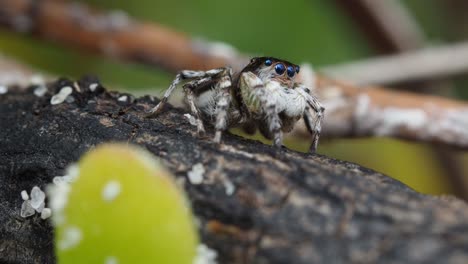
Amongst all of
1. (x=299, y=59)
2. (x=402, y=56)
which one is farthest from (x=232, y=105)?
(x=299, y=59)

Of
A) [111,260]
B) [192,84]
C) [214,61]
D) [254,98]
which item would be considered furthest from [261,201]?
[214,61]

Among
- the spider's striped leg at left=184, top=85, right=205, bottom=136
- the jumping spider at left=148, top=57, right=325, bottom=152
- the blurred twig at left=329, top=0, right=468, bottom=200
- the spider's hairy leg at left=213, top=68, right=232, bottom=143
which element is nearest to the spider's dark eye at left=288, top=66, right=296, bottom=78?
the jumping spider at left=148, top=57, right=325, bottom=152

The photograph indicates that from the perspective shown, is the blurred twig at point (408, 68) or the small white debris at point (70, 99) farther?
the blurred twig at point (408, 68)

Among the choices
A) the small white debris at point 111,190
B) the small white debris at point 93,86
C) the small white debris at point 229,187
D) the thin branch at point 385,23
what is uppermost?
the thin branch at point 385,23

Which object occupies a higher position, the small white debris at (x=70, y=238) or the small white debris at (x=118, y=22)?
the small white debris at (x=118, y=22)

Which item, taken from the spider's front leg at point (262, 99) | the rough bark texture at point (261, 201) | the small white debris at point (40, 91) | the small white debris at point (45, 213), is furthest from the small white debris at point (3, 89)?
the spider's front leg at point (262, 99)

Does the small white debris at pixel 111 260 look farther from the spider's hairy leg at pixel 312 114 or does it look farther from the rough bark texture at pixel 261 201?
the spider's hairy leg at pixel 312 114

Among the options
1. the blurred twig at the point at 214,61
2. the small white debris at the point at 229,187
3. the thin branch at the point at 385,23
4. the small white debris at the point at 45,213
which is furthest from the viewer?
the thin branch at the point at 385,23

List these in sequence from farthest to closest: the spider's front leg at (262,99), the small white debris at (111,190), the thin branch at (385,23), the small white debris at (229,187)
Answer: the thin branch at (385,23) → the spider's front leg at (262,99) → the small white debris at (229,187) → the small white debris at (111,190)
